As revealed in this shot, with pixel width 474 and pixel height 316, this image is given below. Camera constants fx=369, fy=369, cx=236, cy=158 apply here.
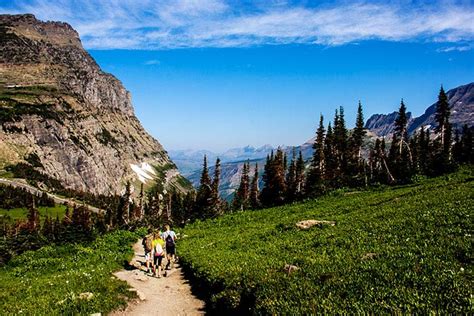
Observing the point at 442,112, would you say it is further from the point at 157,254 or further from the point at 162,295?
the point at 162,295

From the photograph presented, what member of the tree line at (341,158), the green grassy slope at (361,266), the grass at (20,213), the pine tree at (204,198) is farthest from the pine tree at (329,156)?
the grass at (20,213)

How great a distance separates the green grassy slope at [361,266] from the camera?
10211 mm

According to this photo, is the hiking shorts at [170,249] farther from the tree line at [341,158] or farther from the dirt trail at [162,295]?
the tree line at [341,158]

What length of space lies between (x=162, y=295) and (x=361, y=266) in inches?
439

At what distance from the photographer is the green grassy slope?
33.5 ft

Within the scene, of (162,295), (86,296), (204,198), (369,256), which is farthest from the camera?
(204,198)

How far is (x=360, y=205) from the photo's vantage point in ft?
112

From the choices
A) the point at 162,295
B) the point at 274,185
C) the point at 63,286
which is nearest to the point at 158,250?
the point at 162,295

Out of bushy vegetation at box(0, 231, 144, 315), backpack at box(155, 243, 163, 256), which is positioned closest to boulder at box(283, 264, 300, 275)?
bushy vegetation at box(0, 231, 144, 315)

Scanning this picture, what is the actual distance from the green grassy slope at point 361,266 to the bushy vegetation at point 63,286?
4.81 m

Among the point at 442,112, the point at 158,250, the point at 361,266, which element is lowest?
the point at 158,250

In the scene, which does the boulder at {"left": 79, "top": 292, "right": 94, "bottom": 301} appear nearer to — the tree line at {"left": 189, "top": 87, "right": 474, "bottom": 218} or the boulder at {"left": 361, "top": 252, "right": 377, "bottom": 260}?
the boulder at {"left": 361, "top": 252, "right": 377, "bottom": 260}

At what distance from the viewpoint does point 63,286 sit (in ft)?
56.8

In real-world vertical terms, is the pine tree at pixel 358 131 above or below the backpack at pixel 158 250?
above
